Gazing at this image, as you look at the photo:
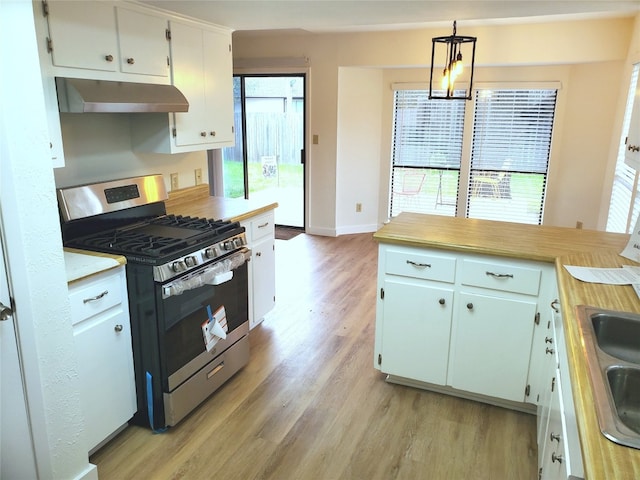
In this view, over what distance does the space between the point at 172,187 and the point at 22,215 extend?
71.4 inches

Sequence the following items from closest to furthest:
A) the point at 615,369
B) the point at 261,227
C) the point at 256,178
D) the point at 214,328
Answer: the point at 615,369 < the point at 214,328 < the point at 261,227 < the point at 256,178

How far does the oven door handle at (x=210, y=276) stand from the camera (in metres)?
2.28

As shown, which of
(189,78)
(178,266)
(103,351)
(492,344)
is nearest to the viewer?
(103,351)

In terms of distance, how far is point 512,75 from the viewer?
17.7 feet

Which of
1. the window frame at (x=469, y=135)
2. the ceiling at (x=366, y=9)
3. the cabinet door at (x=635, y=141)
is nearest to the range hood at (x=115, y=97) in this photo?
the ceiling at (x=366, y=9)

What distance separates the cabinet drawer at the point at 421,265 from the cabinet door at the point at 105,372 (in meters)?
1.39

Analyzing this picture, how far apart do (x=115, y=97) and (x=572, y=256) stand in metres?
2.38

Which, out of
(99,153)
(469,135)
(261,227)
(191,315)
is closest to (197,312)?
(191,315)

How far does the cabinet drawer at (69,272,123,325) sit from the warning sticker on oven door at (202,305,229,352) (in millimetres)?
500

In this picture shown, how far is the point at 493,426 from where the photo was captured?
2.51 meters

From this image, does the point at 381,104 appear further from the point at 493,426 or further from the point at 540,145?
the point at 493,426

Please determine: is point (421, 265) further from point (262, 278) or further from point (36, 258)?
point (36, 258)

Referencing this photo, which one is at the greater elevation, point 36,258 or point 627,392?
point 36,258

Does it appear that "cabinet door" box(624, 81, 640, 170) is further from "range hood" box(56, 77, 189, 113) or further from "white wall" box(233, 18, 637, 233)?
"white wall" box(233, 18, 637, 233)
